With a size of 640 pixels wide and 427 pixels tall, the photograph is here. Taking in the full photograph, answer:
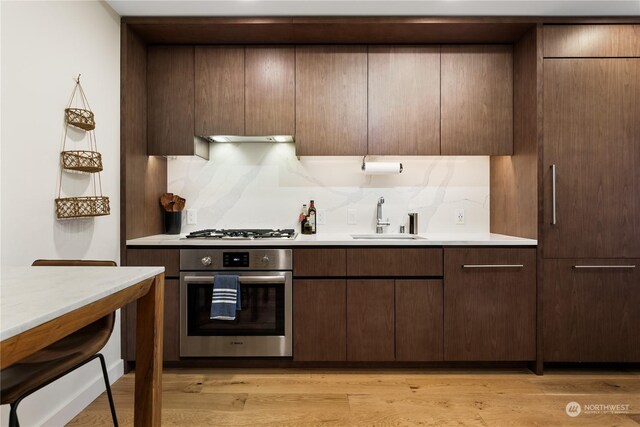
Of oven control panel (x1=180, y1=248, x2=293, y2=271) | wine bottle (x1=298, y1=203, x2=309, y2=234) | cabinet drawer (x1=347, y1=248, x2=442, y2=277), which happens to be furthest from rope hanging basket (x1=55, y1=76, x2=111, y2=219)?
cabinet drawer (x1=347, y1=248, x2=442, y2=277)

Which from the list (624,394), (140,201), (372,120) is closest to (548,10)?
(372,120)

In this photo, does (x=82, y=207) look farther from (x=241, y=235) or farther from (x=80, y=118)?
(x=241, y=235)

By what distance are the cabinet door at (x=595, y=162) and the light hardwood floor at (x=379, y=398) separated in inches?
31.7

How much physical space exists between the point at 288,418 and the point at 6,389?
1.28 meters

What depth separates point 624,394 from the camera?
2.16 metres

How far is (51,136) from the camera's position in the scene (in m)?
1.81

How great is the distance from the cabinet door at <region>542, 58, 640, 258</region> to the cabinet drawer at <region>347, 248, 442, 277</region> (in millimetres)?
738

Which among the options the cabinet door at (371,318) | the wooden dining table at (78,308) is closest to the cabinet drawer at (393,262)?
the cabinet door at (371,318)

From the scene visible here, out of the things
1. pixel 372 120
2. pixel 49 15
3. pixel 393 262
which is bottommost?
pixel 393 262


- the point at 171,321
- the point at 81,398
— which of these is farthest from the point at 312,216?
the point at 81,398

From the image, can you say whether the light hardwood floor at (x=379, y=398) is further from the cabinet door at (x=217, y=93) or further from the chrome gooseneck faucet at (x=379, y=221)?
the cabinet door at (x=217, y=93)

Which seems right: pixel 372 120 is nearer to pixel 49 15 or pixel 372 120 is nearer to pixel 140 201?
pixel 140 201

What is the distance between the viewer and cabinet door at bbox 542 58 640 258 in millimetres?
2367

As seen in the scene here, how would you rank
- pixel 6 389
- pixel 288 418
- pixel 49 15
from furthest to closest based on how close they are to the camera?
pixel 288 418 < pixel 49 15 < pixel 6 389
